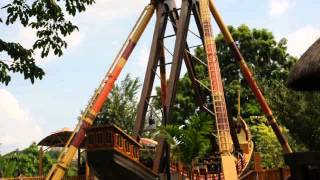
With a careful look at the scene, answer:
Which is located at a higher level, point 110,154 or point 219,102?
point 219,102

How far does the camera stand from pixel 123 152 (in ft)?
38.5

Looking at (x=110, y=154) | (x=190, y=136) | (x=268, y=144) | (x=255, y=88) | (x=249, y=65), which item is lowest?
(x=110, y=154)

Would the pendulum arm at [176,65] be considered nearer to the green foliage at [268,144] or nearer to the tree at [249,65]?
the green foliage at [268,144]

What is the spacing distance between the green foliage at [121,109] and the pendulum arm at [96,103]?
14.1 meters

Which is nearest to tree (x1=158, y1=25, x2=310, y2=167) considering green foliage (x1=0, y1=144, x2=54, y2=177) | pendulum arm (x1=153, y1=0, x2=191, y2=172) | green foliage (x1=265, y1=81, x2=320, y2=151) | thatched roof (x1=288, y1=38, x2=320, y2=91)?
green foliage (x1=265, y1=81, x2=320, y2=151)

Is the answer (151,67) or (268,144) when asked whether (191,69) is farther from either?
(268,144)

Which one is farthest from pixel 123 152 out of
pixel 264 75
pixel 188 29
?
pixel 264 75

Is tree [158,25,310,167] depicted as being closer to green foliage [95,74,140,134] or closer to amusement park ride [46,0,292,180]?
green foliage [95,74,140,134]

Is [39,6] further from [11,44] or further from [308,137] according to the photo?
[308,137]

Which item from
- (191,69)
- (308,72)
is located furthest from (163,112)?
(308,72)

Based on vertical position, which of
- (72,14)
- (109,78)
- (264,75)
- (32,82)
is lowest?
(32,82)

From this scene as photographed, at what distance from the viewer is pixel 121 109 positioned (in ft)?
103

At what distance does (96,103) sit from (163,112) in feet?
8.96

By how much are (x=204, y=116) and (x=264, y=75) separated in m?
21.3
